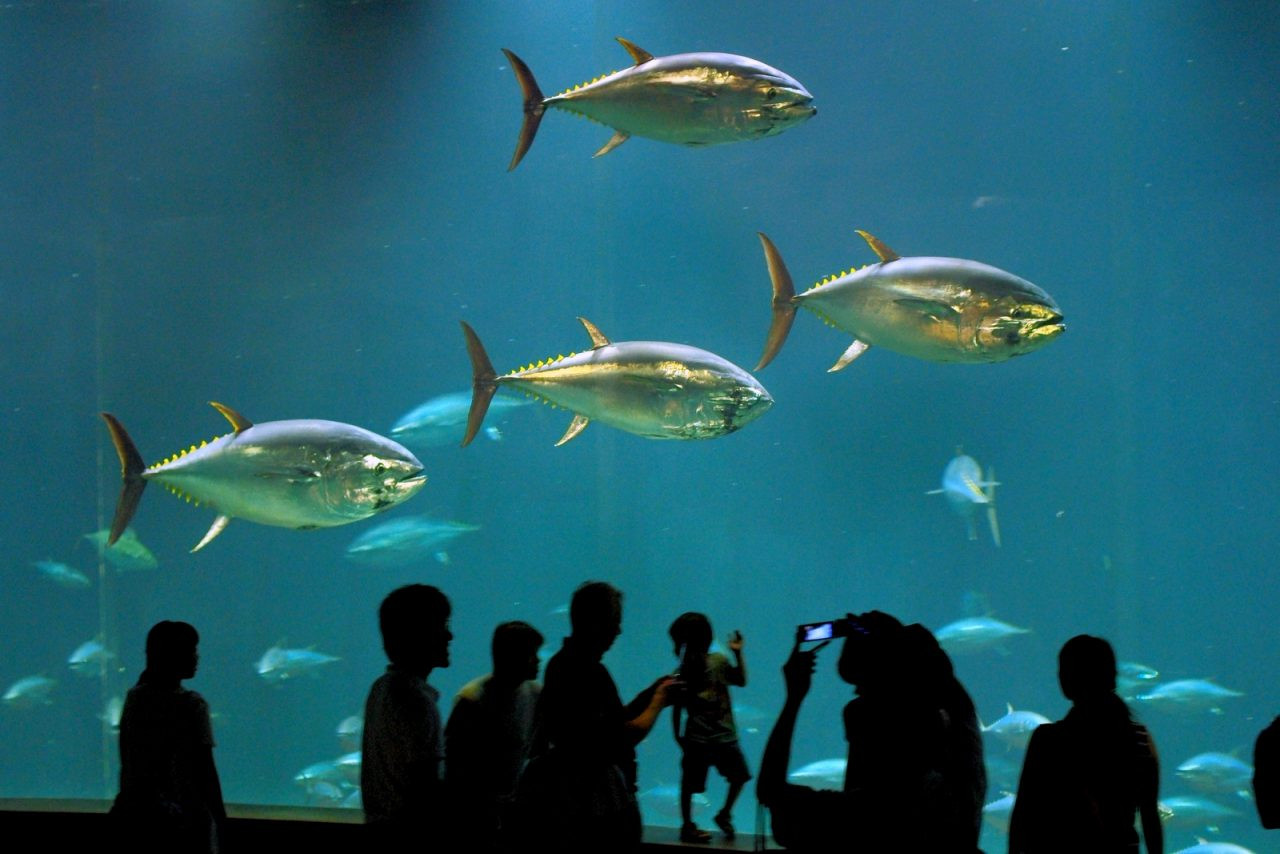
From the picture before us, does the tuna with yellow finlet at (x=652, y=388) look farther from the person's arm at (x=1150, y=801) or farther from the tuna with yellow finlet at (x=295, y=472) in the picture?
the person's arm at (x=1150, y=801)

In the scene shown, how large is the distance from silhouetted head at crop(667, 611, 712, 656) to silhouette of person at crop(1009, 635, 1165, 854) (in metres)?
0.83

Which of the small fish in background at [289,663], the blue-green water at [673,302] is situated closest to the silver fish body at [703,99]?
the blue-green water at [673,302]

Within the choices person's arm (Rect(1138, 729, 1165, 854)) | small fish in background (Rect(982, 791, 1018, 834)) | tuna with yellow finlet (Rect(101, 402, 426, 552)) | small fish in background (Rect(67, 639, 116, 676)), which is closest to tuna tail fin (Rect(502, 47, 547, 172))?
tuna with yellow finlet (Rect(101, 402, 426, 552))

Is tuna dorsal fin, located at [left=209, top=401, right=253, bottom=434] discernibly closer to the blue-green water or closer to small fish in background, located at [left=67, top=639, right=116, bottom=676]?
the blue-green water

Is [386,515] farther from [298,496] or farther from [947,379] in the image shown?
[298,496]

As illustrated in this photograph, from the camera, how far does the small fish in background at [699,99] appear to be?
122 inches

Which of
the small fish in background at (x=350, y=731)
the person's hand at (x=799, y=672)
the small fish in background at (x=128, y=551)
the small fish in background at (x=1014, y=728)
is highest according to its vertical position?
the small fish in background at (x=128, y=551)

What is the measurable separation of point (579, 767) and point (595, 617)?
0.26 metres

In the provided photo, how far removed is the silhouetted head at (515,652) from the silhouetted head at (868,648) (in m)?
0.66

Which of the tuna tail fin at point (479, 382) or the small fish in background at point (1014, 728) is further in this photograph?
the small fish in background at point (1014, 728)

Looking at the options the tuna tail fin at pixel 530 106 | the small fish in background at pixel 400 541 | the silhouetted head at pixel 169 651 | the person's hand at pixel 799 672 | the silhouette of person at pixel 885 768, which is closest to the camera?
the silhouette of person at pixel 885 768

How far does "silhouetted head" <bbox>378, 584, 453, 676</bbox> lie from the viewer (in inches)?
72.2

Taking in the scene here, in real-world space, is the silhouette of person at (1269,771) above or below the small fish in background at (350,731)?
above

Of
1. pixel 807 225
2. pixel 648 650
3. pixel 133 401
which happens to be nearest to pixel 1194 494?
pixel 807 225
